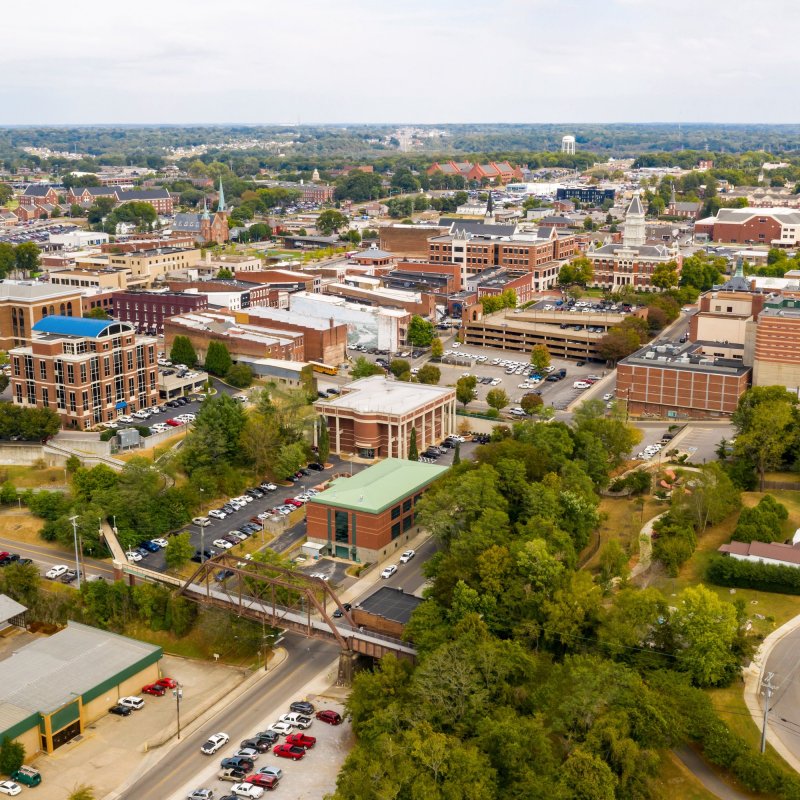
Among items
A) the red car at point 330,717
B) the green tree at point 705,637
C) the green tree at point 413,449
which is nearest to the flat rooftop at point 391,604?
the red car at point 330,717

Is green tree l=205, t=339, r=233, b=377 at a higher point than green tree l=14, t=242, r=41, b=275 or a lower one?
lower

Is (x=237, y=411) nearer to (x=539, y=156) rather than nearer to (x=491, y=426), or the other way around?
(x=491, y=426)

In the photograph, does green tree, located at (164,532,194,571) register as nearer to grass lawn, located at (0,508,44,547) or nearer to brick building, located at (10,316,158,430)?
grass lawn, located at (0,508,44,547)

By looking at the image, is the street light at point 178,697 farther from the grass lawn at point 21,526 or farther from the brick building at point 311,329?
the brick building at point 311,329

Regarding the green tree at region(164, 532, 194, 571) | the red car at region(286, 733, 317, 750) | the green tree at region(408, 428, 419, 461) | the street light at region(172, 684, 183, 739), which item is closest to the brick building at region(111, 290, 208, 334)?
the green tree at region(408, 428, 419, 461)

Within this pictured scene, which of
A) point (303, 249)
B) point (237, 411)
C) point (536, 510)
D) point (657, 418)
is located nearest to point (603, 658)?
point (536, 510)

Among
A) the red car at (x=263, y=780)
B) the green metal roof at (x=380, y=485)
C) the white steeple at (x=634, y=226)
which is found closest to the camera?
the red car at (x=263, y=780)
